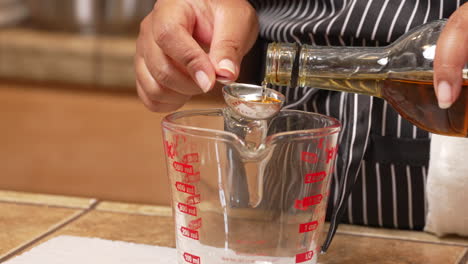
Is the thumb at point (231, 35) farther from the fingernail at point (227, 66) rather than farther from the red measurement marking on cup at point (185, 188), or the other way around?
the red measurement marking on cup at point (185, 188)

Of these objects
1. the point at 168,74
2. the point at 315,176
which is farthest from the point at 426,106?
the point at 168,74

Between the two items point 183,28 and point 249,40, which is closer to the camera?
point 183,28

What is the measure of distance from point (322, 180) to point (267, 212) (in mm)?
50

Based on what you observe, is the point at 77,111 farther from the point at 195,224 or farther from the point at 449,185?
the point at 195,224

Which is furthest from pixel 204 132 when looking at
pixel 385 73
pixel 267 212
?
pixel 385 73

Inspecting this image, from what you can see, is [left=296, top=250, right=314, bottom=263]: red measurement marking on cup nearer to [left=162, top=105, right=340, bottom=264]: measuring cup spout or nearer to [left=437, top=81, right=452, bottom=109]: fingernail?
[left=162, top=105, right=340, bottom=264]: measuring cup spout

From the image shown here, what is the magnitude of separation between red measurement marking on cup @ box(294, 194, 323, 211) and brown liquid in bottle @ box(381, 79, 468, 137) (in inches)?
4.9

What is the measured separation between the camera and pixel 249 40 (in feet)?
2.54

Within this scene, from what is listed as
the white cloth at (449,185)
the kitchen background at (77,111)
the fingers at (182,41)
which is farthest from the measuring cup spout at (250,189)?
the kitchen background at (77,111)

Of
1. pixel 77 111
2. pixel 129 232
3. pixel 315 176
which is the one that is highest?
pixel 315 176

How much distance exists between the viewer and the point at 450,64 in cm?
50

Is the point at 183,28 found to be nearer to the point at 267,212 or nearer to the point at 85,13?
the point at 267,212

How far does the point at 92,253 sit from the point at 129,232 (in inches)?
3.2

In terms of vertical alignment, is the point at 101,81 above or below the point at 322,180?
below
